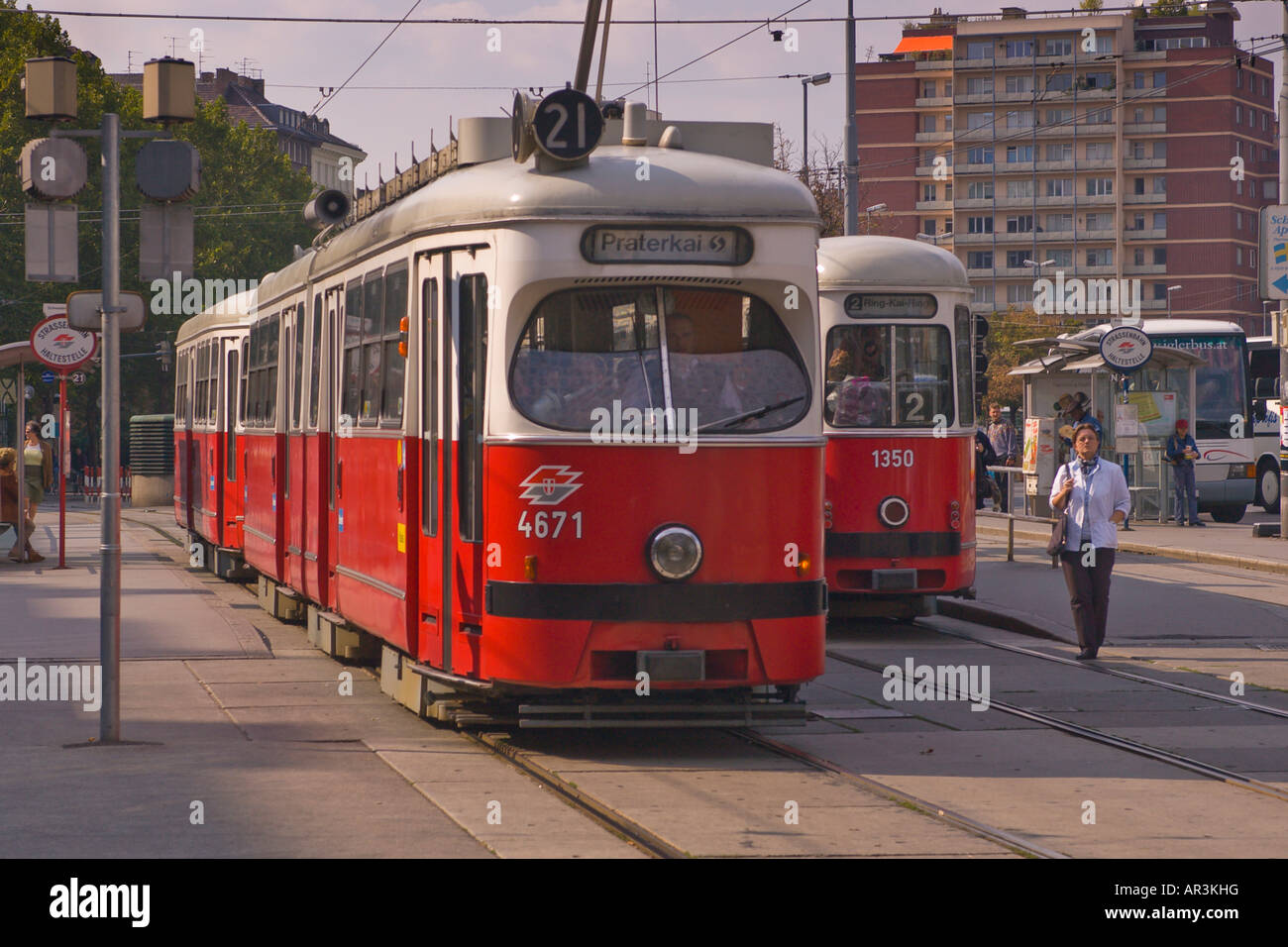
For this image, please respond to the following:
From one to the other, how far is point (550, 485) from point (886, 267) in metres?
6.96

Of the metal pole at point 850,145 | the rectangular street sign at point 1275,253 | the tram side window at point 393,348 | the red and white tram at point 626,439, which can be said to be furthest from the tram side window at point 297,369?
the rectangular street sign at point 1275,253

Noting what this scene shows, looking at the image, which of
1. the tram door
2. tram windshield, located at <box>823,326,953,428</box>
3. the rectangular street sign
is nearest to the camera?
the tram door

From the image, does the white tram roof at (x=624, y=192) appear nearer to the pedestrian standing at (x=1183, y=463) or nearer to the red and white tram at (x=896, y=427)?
the red and white tram at (x=896, y=427)

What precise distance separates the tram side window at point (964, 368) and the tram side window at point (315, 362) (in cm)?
538

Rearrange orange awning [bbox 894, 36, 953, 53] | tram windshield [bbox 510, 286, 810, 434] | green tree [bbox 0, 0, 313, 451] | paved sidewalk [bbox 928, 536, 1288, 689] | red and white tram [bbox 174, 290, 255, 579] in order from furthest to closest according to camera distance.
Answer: orange awning [bbox 894, 36, 953, 53] → green tree [bbox 0, 0, 313, 451] → red and white tram [bbox 174, 290, 255, 579] → paved sidewalk [bbox 928, 536, 1288, 689] → tram windshield [bbox 510, 286, 810, 434]

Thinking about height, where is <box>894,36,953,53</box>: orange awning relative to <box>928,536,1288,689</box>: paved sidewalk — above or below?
above

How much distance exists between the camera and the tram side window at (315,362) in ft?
44.3

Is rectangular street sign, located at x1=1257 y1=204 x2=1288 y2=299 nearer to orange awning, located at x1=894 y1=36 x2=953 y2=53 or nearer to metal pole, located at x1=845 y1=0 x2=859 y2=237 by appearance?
metal pole, located at x1=845 y1=0 x2=859 y2=237

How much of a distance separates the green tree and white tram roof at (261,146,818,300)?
40156 millimetres

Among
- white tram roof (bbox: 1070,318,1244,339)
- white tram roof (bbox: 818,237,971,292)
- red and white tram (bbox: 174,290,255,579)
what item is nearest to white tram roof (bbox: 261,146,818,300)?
white tram roof (bbox: 818,237,971,292)

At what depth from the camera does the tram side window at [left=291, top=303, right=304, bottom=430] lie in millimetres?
14348

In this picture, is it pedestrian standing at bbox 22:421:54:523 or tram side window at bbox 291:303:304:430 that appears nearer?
tram side window at bbox 291:303:304:430
